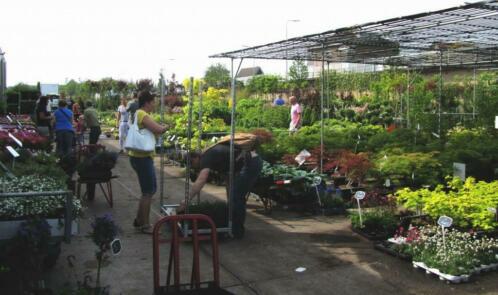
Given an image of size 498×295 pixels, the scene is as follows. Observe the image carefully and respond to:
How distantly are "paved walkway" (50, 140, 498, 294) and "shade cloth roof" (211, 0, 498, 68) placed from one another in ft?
9.16

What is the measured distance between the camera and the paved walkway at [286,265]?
4854 mm

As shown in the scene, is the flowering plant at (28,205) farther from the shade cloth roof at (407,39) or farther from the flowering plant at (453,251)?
the shade cloth roof at (407,39)

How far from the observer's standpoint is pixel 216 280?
383cm

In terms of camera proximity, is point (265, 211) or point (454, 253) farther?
point (265, 211)

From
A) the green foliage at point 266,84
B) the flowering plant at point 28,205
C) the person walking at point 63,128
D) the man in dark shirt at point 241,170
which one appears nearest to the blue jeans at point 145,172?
the man in dark shirt at point 241,170

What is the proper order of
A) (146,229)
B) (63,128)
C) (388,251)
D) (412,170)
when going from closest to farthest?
1. (388,251)
2. (146,229)
3. (412,170)
4. (63,128)

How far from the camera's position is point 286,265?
5496 mm

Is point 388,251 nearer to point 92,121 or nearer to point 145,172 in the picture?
point 145,172

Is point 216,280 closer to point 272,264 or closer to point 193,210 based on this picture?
point 272,264

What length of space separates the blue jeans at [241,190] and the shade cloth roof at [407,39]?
2273 millimetres

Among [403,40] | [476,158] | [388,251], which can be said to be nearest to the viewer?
[388,251]

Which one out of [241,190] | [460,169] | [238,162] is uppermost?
[238,162]

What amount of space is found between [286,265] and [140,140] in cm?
232

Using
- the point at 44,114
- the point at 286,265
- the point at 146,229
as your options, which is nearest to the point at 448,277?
the point at 286,265
